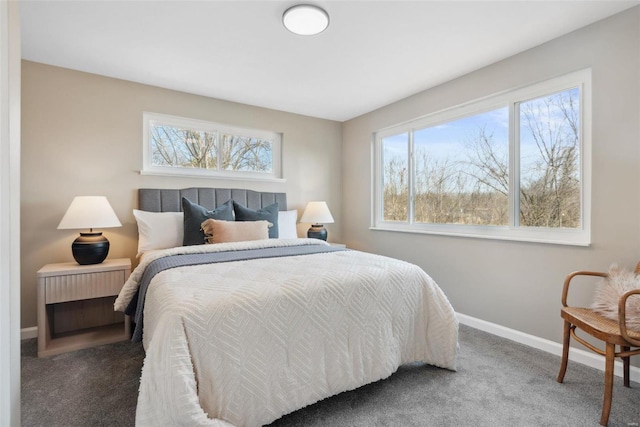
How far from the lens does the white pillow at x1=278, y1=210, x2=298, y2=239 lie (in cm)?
347

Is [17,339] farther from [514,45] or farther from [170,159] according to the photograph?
[514,45]

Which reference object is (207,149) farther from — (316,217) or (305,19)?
(305,19)

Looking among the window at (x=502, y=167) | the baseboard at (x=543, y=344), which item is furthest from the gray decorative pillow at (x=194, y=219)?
the baseboard at (x=543, y=344)

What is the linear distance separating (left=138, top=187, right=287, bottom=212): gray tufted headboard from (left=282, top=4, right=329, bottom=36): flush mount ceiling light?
6.19ft

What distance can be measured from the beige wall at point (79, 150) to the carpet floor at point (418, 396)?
997 millimetres

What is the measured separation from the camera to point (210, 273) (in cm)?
171

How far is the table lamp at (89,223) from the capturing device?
7.80 ft

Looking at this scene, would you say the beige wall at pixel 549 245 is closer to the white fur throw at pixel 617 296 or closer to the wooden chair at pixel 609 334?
the white fur throw at pixel 617 296

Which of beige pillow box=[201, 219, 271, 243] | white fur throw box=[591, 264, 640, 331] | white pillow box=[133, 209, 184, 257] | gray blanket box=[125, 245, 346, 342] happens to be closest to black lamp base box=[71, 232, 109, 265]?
white pillow box=[133, 209, 184, 257]

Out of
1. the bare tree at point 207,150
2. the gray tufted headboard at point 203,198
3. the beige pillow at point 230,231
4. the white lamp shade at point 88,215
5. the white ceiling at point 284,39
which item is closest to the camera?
the white ceiling at point 284,39

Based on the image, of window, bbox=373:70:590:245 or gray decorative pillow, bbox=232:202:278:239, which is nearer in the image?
window, bbox=373:70:590:245

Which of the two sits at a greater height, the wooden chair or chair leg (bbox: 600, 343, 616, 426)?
the wooden chair

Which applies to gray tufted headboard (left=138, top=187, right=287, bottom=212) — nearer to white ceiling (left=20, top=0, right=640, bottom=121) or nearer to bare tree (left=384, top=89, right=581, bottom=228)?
white ceiling (left=20, top=0, right=640, bottom=121)

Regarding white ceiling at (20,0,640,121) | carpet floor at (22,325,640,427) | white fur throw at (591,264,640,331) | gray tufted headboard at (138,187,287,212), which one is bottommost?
carpet floor at (22,325,640,427)
